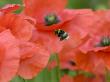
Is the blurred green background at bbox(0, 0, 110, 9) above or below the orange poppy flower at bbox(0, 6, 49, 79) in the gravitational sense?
below

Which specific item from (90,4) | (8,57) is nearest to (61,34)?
(8,57)

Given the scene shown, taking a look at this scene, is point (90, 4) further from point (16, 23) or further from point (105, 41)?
point (16, 23)

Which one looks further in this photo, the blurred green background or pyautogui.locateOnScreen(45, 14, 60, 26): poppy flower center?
the blurred green background

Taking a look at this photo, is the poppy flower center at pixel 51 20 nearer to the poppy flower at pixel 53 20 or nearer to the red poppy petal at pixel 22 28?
the poppy flower at pixel 53 20

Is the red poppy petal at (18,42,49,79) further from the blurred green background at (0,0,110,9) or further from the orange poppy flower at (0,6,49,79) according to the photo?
the blurred green background at (0,0,110,9)

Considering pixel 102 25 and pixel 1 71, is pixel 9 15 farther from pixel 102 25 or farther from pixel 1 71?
pixel 102 25

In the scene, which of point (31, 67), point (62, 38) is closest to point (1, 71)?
point (31, 67)

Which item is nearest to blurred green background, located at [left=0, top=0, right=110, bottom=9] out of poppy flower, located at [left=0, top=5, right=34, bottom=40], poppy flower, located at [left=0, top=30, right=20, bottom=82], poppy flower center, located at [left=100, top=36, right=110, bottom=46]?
poppy flower center, located at [left=100, top=36, right=110, bottom=46]

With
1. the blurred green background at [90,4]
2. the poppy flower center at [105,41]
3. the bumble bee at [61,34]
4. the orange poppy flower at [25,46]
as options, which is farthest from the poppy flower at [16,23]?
the blurred green background at [90,4]
